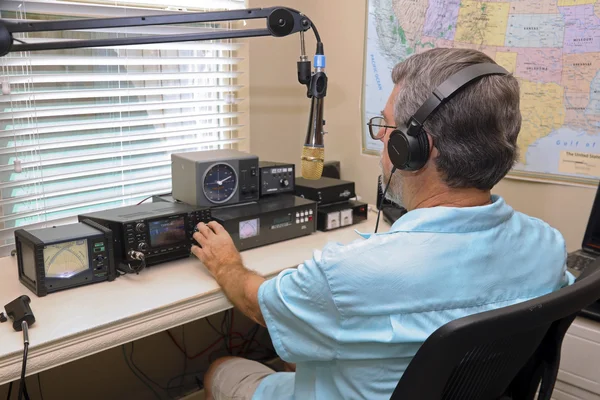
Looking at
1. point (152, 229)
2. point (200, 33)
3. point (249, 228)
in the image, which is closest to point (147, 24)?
point (200, 33)

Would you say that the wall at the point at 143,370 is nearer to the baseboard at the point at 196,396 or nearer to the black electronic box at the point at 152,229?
the baseboard at the point at 196,396

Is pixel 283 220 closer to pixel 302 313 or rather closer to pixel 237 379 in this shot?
pixel 237 379

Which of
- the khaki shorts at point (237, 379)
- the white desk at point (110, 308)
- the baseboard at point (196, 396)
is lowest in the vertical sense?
the baseboard at point (196, 396)

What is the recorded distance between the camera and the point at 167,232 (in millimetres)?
1526

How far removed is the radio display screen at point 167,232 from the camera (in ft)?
4.91

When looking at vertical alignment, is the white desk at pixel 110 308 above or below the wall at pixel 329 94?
below

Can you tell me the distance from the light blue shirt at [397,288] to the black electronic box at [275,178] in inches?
31.7

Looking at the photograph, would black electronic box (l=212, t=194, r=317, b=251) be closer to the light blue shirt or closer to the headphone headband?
the light blue shirt

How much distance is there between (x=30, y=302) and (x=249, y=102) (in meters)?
1.33

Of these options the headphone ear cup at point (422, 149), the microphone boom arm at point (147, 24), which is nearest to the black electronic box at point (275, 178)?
the microphone boom arm at point (147, 24)

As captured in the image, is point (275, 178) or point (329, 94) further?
point (329, 94)

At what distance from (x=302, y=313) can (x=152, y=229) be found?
666 millimetres

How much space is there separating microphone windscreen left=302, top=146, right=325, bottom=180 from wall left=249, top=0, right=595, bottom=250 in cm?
76

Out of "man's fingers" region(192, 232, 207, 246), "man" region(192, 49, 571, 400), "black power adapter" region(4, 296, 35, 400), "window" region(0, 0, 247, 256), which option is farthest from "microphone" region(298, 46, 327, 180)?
"black power adapter" region(4, 296, 35, 400)
